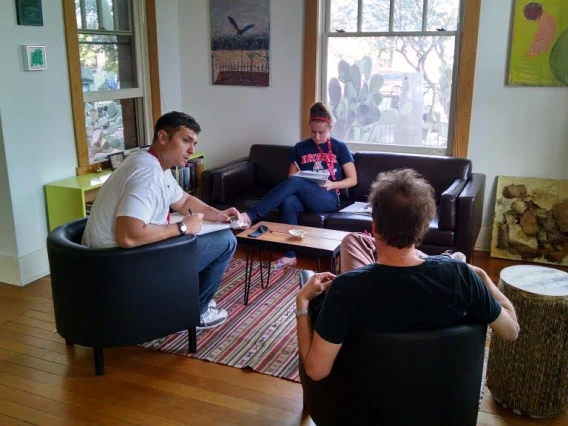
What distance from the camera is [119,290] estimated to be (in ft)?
8.18

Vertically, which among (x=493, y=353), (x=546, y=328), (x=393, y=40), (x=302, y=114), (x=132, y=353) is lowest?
(x=132, y=353)

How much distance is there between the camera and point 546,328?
87.7 inches

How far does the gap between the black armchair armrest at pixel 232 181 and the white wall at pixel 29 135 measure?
3.66 feet

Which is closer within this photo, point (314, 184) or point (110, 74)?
point (314, 184)

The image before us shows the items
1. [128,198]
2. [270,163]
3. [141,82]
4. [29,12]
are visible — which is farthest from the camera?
[141,82]

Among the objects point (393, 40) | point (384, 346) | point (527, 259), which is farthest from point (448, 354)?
point (393, 40)

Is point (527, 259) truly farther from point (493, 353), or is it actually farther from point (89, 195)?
point (89, 195)

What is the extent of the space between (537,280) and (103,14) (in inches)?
149

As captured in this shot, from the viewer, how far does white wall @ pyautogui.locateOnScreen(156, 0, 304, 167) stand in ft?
15.8

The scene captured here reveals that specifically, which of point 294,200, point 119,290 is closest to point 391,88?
point 294,200

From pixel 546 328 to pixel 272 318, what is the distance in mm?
1506

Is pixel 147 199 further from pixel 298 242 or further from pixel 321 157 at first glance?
pixel 321 157

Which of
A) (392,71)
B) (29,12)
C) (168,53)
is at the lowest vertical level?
(392,71)

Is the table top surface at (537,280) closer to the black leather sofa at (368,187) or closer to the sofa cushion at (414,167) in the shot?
the black leather sofa at (368,187)
